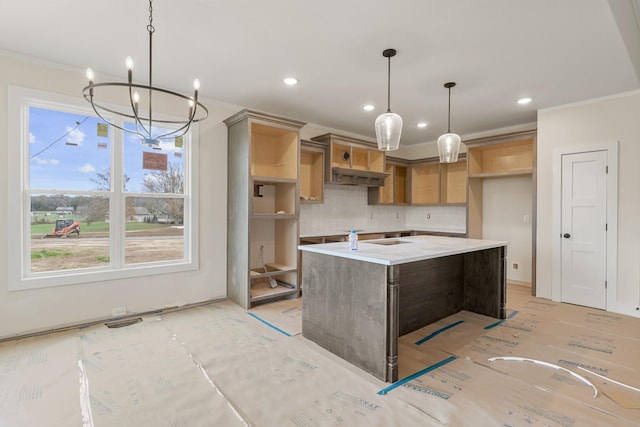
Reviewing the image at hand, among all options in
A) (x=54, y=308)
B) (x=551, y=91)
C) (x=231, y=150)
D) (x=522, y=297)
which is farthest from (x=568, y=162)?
(x=54, y=308)

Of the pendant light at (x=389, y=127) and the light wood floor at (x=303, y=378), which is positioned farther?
the pendant light at (x=389, y=127)

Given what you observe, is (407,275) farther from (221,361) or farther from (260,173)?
(260,173)

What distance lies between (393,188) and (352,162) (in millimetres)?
1184

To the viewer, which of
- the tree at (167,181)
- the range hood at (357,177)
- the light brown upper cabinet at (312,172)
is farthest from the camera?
the range hood at (357,177)

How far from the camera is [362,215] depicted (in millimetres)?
6129

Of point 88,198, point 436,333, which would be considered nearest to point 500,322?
point 436,333

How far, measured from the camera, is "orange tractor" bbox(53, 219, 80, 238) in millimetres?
3330

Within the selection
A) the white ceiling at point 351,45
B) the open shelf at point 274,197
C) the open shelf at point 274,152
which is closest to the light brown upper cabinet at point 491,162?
the white ceiling at point 351,45

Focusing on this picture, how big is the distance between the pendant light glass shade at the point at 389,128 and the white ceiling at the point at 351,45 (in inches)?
24.4

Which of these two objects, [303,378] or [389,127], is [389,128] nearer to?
[389,127]

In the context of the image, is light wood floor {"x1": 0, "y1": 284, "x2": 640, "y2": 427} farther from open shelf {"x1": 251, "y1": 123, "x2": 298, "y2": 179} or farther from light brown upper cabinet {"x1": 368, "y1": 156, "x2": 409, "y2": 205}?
light brown upper cabinet {"x1": 368, "y1": 156, "x2": 409, "y2": 205}

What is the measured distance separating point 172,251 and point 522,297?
482 cm

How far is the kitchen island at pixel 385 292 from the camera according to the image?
239 centimetres

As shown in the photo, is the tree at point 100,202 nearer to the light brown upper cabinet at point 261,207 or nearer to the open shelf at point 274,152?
the light brown upper cabinet at point 261,207
